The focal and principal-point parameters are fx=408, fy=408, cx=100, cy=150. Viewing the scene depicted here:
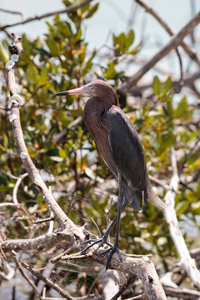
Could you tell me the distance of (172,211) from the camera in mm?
2143

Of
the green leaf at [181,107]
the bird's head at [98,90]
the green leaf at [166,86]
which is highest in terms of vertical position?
the green leaf at [166,86]

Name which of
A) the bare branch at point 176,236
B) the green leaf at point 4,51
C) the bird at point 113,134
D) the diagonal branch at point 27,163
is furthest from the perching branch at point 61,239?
the green leaf at point 4,51

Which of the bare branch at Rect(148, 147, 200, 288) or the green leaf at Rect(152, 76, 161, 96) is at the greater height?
the green leaf at Rect(152, 76, 161, 96)

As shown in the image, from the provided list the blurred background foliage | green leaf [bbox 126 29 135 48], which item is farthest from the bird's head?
green leaf [bbox 126 29 135 48]

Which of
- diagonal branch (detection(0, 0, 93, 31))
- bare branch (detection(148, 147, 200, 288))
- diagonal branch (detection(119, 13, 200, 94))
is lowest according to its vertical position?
bare branch (detection(148, 147, 200, 288))

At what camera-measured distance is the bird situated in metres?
1.74

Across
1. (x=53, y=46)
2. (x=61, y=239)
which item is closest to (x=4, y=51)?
(x=53, y=46)

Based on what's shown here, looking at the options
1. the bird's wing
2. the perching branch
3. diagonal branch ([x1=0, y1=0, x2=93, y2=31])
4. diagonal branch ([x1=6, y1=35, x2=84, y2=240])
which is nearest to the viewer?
the perching branch

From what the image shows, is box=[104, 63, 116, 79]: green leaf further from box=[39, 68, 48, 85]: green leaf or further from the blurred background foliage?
box=[39, 68, 48, 85]: green leaf

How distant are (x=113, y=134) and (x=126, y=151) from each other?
0.10 meters

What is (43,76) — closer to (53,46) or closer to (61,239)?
(53,46)

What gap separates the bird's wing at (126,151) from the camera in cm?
173

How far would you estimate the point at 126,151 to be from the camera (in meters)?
1.76

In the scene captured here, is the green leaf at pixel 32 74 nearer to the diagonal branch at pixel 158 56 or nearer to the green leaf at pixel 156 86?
the diagonal branch at pixel 158 56
